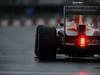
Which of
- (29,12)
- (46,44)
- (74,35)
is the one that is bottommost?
(46,44)

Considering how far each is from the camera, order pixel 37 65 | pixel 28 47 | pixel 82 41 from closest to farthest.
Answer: pixel 37 65 < pixel 82 41 < pixel 28 47

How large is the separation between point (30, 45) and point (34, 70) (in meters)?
8.81

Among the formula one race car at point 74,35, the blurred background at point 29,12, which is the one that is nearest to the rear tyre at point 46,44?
the formula one race car at point 74,35

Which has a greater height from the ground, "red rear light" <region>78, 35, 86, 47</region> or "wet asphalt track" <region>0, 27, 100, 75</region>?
"red rear light" <region>78, 35, 86, 47</region>

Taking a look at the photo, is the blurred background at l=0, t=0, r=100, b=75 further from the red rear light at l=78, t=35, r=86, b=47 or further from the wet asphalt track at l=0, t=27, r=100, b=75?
the red rear light at l=78, t=35, r=86, b=47

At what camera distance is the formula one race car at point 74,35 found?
54.4 feet

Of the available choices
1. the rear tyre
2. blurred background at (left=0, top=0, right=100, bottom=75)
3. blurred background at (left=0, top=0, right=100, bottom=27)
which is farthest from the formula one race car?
blurred background at (left=0, top=0, right=100, bottom=27)

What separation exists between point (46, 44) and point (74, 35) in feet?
2.48

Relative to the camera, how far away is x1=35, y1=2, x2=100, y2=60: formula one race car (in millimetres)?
16578

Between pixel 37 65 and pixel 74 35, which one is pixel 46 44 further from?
pixel 37 65

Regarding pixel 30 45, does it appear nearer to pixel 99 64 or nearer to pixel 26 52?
pixel 26 52

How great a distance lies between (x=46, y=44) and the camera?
54.2 feet

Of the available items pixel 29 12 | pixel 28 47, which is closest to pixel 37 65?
pixel 28 47

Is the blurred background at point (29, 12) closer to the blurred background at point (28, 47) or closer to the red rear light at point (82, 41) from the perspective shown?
the blurred background at point (28, 47)
